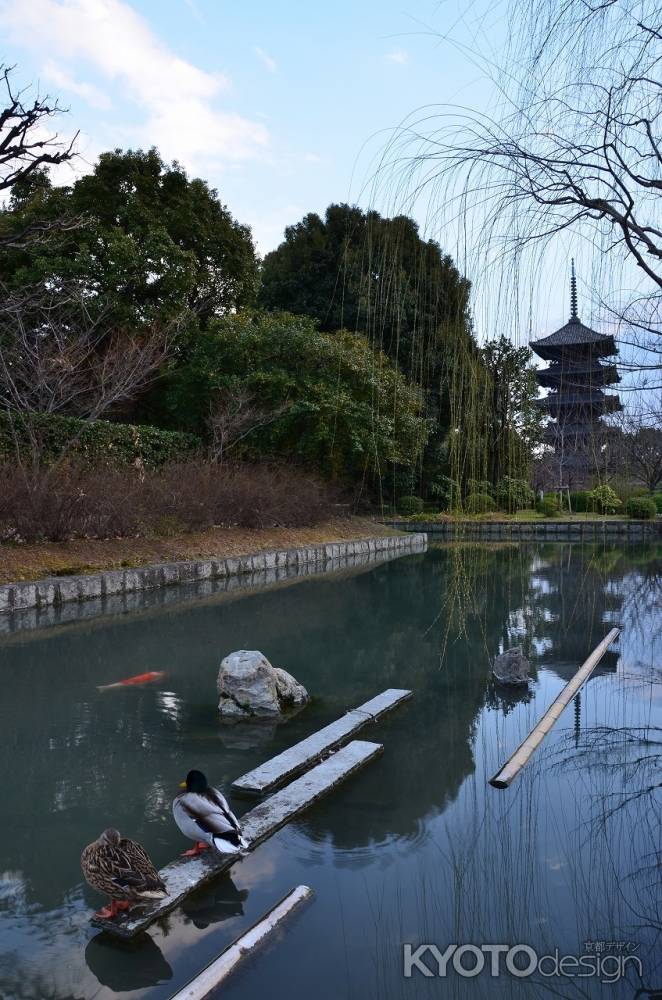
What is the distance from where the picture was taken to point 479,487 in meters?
3.96

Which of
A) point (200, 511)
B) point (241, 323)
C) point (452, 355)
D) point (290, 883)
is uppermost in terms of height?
point (241, 323)

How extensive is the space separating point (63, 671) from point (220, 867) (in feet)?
11.3

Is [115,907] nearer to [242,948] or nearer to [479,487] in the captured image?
[242,948]

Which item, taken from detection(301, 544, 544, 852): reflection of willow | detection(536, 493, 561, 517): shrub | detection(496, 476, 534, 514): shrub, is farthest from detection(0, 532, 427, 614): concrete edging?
detection(536, 493, 561, 517): shrub

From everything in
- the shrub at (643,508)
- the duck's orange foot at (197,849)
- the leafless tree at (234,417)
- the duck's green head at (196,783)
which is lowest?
Answer: the duck's orange foot at (197,849)

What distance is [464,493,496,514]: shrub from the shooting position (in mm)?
3818

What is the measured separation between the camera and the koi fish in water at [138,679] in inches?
212

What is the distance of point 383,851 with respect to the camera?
2.95 m

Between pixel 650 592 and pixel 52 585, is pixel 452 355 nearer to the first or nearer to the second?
pixel 52 585

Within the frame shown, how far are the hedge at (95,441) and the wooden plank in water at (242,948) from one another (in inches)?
392

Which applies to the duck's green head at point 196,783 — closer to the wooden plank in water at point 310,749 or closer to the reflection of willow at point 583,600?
the wooden plank in water at point 310,749

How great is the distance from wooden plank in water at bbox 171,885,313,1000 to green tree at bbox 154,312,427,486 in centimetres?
1346

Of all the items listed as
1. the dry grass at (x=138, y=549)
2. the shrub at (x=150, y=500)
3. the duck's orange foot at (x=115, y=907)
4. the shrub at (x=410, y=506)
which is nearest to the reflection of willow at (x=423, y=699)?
the duck's orange foot at (x=115, y=907)

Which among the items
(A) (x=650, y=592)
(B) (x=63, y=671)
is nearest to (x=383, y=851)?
(B) (x=63, y=671)
